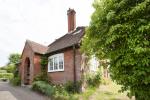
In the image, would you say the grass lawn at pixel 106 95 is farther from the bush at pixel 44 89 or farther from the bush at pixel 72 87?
the bush at pixel 44 89

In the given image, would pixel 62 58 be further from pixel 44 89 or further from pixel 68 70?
pixel 44 89

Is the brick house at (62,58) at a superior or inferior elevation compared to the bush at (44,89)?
superior

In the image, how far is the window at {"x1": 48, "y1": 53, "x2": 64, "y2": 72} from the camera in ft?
71.1

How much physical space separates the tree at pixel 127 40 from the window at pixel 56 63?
37.1ft

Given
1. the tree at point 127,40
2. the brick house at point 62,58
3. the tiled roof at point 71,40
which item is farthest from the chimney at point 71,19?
the tree at point 127,40

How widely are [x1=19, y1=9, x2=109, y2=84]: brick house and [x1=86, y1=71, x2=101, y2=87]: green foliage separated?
0.92m

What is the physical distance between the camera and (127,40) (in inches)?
355

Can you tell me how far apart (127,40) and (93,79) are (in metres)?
10.6

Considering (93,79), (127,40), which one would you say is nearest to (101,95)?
(93,79)

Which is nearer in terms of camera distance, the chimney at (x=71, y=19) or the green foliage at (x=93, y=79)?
the green foliage at (x=93, y=79)

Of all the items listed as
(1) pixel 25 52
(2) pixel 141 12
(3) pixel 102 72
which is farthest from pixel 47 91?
(2) pixel 141 12

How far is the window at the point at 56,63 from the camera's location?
2166 cm

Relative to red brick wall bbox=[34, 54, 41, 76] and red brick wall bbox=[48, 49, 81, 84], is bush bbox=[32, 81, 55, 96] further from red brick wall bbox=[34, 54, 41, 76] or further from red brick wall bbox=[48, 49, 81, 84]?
red brick wall bbox=[34, 54, 41, 76]

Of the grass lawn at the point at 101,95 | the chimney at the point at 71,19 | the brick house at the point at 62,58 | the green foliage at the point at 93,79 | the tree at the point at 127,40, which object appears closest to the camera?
the tree at the point at 127,40
